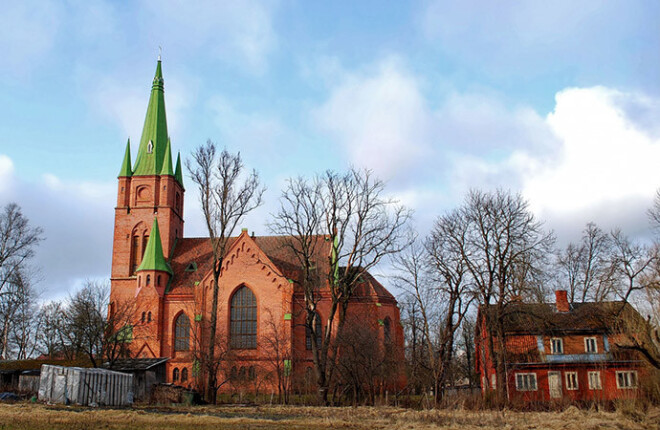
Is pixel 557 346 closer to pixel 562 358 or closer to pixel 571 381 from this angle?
pixel 562 358

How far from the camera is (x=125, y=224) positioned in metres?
57.2

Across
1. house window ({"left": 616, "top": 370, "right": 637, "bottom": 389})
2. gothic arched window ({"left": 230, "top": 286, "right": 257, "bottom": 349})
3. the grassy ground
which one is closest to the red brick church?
gothic arched window ({"left": 230, "top": 286, "right": 257, "bottom": 349})

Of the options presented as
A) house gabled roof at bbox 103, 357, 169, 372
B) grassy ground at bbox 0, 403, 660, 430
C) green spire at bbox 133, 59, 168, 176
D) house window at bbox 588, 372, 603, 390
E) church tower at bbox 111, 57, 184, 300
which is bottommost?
grassy ground at bbox 0, 403, 660, 430

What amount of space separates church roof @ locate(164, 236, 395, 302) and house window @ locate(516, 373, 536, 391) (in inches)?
A: 623

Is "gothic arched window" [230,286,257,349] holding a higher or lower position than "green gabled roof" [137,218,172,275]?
lower

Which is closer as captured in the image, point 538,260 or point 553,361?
point 538,260

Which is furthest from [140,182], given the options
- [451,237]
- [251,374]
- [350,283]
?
[451,237]

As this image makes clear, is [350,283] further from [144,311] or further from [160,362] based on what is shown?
[144,311]

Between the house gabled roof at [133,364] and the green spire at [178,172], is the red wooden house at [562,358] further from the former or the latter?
the green spire at [178,172]

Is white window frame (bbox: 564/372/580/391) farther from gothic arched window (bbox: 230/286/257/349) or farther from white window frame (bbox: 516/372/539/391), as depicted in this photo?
gothic arched window (bbox: 230/286/257/349)

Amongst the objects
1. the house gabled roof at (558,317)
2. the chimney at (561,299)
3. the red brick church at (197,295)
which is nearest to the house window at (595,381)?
the house gabled roof at (558,317)

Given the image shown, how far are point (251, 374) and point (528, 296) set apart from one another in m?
23.4

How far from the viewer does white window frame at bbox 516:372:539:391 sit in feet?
128

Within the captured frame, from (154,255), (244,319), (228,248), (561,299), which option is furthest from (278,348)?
(561,299)
